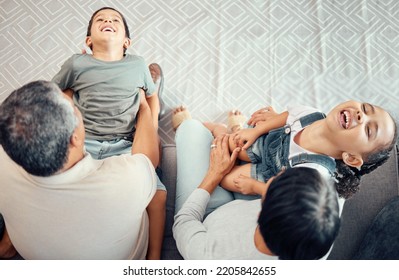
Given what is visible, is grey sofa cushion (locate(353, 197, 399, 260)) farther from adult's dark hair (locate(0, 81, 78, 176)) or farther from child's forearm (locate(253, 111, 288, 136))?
adult's dark hair (locate(0, 81, 78, 176))

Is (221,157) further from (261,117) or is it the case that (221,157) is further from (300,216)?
(300,216)

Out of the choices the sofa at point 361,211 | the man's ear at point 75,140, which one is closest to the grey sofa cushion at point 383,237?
the sofa at point 361,211

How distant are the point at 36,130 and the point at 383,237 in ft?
2.33

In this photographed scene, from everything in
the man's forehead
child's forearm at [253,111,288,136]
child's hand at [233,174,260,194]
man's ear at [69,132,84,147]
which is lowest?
child's hand at [233,174,260,194]

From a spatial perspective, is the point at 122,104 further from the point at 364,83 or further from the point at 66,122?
the point at 364,83

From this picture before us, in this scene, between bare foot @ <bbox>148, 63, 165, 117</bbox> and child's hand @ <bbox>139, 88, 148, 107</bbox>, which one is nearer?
child's hand @ <bbox>139, 88, 148, 107</bbox>

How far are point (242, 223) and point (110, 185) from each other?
0.89 feet

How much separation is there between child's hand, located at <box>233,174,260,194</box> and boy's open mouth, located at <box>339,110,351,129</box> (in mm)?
236

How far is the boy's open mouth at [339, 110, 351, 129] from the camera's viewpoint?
0.89 metres

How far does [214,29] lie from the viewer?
1.51m

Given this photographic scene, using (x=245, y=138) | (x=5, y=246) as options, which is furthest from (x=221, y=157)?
(x=5, y=246)

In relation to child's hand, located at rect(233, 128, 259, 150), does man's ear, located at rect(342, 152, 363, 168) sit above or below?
above

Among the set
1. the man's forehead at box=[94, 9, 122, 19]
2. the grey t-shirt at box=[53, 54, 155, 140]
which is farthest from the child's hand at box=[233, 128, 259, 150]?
the man's forehead at box=[94, 9, 122, 19]

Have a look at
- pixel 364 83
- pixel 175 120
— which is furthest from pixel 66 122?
pixel 364 83
